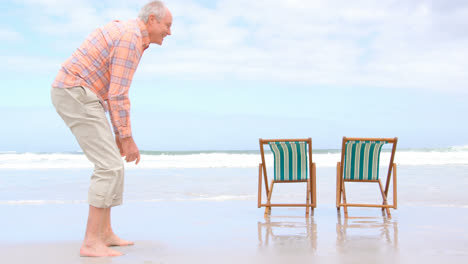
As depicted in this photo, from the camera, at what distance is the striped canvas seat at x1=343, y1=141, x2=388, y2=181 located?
18.9ft

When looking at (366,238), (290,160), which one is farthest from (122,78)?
(290,160)

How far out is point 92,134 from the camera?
3.30 m

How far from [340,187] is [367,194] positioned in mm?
2146

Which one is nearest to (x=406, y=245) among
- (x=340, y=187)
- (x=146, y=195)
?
(x=340, y=187)

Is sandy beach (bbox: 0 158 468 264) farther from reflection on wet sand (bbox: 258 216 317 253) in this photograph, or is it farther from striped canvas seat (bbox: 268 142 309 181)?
striped canvas seat (bbox: 268 142 309 181)

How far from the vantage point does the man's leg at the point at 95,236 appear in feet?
11.0

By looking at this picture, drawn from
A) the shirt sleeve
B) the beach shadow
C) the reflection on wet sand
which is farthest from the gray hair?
the beach shadow

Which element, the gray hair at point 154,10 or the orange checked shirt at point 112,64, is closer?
the orange checked shirt at point 112,64

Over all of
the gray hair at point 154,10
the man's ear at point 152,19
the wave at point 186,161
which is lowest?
the wave at point 186,161

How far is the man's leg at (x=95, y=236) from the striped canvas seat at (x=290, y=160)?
9.17 feet

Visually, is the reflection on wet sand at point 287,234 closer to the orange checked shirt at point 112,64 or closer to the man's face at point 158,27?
the orange checked shirt at point 112,64

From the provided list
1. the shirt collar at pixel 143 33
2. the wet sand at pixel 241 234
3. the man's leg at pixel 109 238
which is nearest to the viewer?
the shirt collar at pixel 143 33

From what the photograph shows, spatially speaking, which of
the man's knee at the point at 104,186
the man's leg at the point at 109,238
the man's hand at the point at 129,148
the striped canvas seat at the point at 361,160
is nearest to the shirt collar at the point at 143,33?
the man's hand at the point at 129,148

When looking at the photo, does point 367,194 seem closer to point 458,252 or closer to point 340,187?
point 340,187
